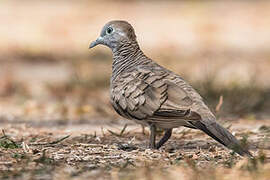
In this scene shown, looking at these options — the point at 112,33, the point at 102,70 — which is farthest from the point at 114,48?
the point at 102,70

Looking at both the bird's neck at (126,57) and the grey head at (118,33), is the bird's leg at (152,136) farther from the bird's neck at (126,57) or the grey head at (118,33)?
the grey head at (118,33)

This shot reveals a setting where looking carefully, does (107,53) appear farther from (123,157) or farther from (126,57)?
(123,157)

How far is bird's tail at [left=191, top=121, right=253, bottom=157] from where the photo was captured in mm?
5105

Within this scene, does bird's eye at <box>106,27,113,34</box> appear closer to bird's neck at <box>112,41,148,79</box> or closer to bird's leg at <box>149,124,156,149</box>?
bird's neck at <box>112,41,148,79</box>

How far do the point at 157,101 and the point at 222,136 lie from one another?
568 millimetres

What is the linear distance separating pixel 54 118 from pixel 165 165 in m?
3.56

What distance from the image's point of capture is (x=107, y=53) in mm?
14297

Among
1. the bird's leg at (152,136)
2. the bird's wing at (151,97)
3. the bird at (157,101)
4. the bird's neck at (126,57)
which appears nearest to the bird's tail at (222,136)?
the bird at (157,101)

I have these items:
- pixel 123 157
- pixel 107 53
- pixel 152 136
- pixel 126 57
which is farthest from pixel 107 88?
pixel 123 157

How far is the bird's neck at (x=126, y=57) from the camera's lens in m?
6.25

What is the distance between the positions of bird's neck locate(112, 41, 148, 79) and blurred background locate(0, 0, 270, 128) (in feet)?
3.65

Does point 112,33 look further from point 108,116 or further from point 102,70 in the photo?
point 102,70

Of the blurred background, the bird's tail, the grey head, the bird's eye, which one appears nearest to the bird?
the bird's tail

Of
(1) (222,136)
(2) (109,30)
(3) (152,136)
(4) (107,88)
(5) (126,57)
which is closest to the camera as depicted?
(1) (222,136)
